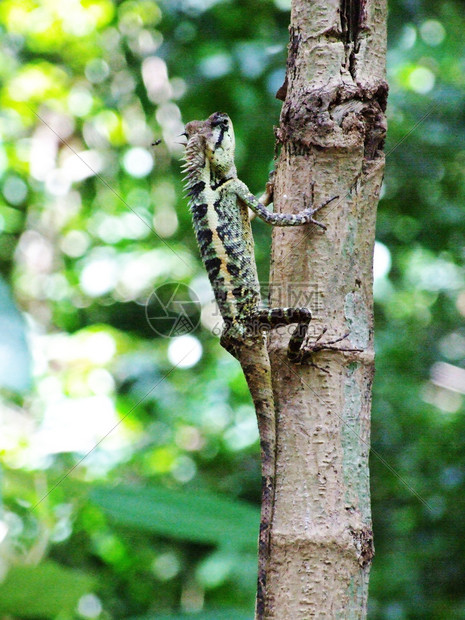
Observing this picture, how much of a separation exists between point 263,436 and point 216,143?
1791mm

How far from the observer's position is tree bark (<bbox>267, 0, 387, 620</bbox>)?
187cm

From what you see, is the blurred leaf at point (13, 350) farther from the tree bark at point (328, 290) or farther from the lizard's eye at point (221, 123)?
the lizard's eye at point (221, 123)

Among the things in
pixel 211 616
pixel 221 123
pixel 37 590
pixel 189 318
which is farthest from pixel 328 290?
pixel 189 318

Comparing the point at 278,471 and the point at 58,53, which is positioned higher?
the point at 58,53

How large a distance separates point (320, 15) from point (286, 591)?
76.1 inches

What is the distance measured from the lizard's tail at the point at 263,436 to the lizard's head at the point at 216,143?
1.19 m

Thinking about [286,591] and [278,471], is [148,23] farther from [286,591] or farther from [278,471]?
[286,591]

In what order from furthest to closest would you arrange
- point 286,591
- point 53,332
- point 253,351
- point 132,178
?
point 53,332 < point 132,178 < point 253,351 < point 286,591

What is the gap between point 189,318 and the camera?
4672 mm

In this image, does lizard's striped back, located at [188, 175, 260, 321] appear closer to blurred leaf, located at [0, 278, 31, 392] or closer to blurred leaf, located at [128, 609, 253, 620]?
blurred leaf, located at [0, 278, 31, 392]

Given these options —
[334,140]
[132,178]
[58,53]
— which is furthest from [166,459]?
[58,53]

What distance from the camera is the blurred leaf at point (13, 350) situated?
68.5 inches

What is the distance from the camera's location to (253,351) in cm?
267

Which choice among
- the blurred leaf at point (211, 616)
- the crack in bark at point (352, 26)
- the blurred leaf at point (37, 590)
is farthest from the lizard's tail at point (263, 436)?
the crack in bark at point (352, 26)
